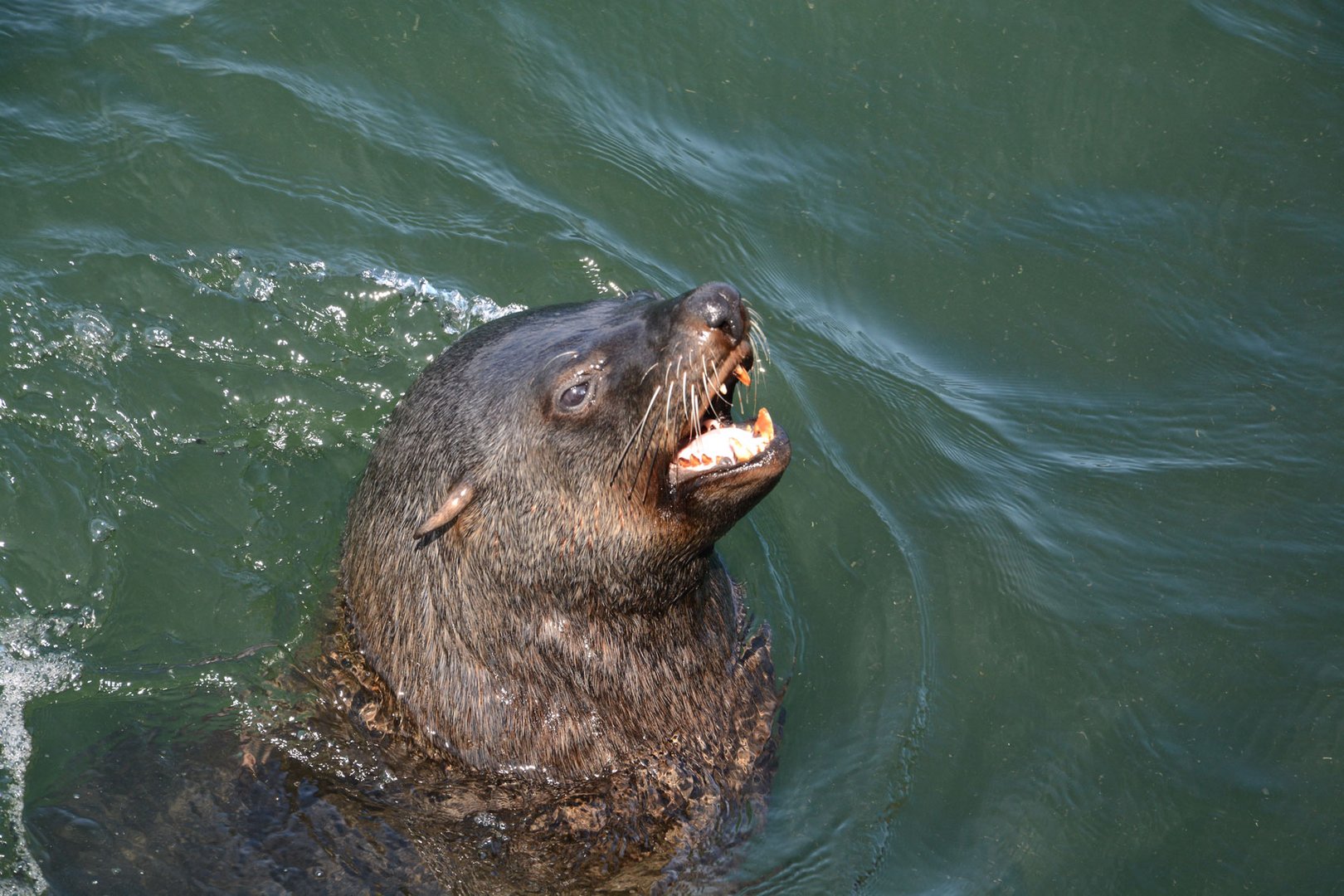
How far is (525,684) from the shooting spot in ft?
15.9

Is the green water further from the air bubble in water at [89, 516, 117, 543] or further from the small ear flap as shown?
the small ear flap

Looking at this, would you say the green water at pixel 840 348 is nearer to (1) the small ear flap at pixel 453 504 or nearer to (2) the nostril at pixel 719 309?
(1) the small ear flap at pixel 453 504

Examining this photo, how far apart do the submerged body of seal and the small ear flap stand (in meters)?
0.01

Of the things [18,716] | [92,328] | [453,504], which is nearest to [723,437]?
[453,504]

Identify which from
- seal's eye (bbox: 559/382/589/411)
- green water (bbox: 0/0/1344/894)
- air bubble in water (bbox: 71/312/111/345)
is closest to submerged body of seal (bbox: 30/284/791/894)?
seal's eye (bbox: 559/382/589/411)

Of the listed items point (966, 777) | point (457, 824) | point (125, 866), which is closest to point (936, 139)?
point (966, 777)

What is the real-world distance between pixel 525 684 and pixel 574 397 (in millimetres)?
1132

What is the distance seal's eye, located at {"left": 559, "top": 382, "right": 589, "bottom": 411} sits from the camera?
4676 millimetres

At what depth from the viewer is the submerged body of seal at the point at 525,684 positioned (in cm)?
460

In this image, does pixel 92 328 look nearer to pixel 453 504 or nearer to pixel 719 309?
pixel 453 504

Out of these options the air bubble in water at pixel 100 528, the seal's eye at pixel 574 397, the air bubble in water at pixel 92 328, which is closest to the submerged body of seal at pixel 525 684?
the seal's eye at pixel 574 397

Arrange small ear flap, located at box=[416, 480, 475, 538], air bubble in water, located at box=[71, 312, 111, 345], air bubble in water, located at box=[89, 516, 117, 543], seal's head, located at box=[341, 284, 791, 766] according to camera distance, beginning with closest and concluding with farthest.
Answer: seal's head, located at box=[341, 284, 791, 766] → small ear flap, located at box=[416, 480, 475, 538] → air bubble in water, located at box=[89, 516, 117, 543] → air bubble in water, located at box=[71, 312, 111, 345]

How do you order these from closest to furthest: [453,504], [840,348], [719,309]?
[719,309], [453,504], [840,348]

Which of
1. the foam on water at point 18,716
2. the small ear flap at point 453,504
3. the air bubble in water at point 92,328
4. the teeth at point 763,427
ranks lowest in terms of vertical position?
the foam on water at point 18,716
